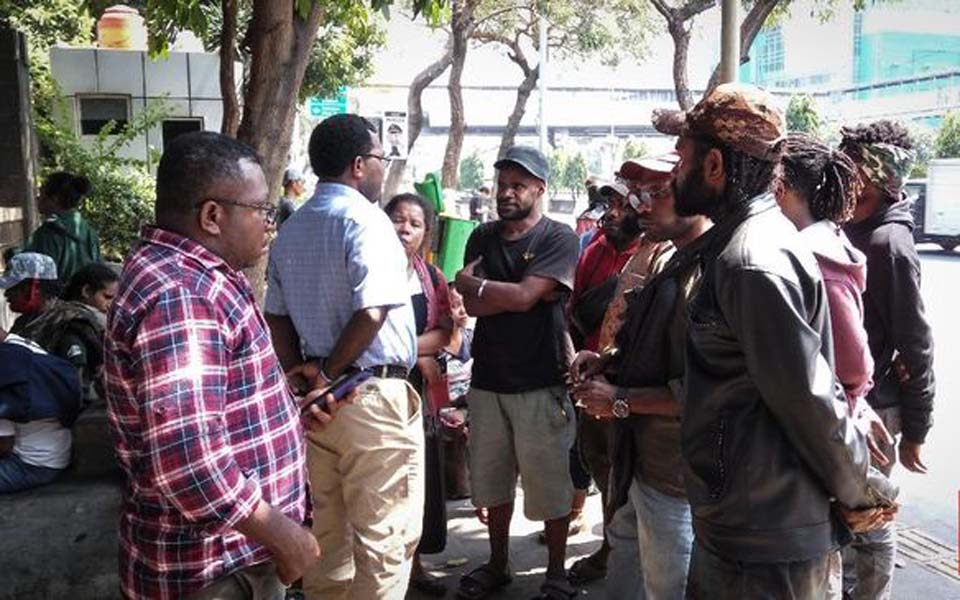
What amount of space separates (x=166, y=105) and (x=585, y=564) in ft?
49.1

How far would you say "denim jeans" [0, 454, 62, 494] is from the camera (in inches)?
131

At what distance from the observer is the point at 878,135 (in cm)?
350

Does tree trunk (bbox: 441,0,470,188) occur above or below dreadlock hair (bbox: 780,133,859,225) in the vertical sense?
above

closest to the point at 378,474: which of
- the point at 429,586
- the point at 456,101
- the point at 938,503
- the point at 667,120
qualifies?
the point at 429,586

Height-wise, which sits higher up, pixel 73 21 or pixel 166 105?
pixel 73 21

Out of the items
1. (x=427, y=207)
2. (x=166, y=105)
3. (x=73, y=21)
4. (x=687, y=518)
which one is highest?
(x=73, y=21)

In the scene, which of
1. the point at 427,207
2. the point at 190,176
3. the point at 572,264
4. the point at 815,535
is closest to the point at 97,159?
the point at 427,207

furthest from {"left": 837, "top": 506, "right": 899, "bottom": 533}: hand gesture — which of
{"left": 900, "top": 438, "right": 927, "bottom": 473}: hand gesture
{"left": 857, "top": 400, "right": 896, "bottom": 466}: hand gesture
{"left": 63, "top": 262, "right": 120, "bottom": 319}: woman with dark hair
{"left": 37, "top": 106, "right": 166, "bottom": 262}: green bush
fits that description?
{"left": 37, "top": 106, "right": 166, "bottom": 262}: green bush

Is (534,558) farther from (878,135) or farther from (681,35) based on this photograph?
(681,35)

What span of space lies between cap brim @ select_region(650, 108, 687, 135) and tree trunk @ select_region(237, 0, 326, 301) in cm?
197

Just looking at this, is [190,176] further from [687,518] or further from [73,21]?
[73,21]

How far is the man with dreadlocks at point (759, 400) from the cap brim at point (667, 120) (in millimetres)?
1174

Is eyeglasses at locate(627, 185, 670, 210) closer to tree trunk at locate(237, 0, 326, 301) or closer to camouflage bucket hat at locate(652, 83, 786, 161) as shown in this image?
camouflage bucket hat at locate(652, 83, 786, 161)

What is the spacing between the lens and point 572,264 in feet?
12.9
